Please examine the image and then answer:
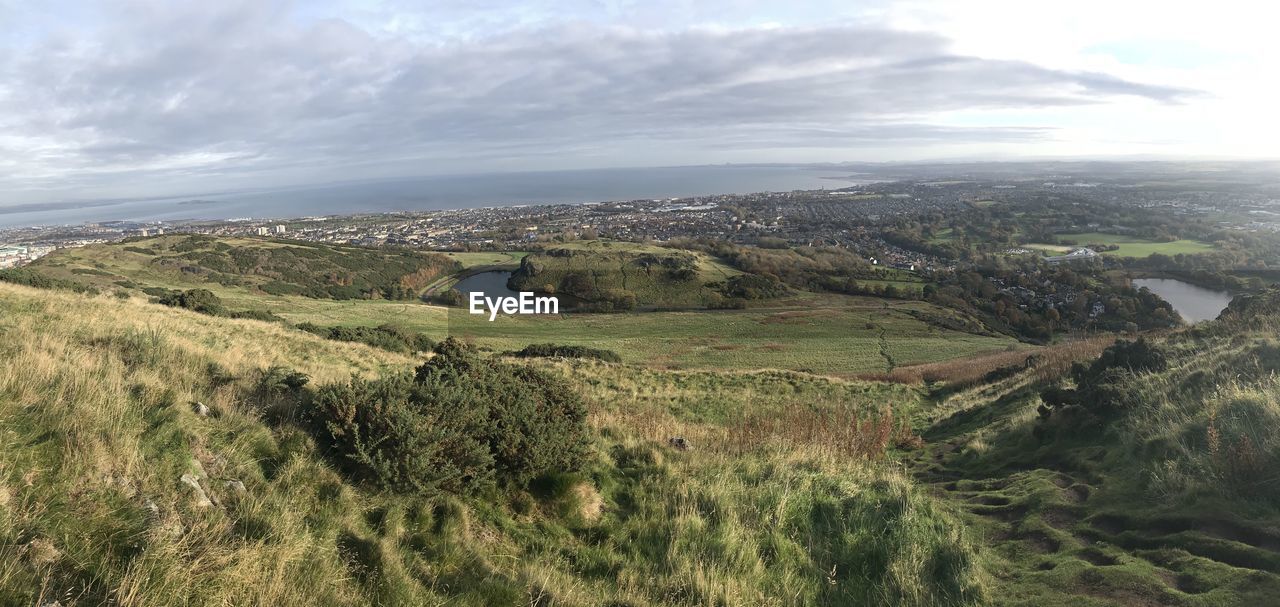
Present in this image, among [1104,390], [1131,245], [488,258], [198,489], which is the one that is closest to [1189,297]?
[1131,245]

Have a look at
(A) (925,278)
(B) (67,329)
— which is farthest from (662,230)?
(B) (67,329)

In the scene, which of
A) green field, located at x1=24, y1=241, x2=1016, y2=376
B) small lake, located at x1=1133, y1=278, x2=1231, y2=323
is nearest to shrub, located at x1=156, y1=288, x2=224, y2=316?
green field, located at x1=24, y1=241, x2=1016, y2=376

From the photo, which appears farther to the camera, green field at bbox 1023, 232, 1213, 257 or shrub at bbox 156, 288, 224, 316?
green field at bbox 1023, 232, 1213, 257

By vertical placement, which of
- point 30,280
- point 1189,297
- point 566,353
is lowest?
point 1189,297

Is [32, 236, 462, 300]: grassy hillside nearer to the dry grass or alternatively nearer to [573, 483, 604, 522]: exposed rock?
[573, 483, 604, 522]: exposed rock

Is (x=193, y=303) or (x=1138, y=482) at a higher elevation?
(x=193, y=303)

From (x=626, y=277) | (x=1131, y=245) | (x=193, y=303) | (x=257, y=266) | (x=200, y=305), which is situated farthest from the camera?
(x=1131, y=245)

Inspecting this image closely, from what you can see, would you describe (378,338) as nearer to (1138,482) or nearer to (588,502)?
(588,502)
